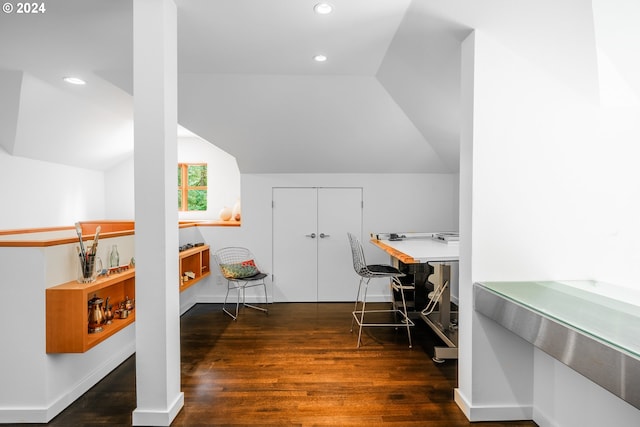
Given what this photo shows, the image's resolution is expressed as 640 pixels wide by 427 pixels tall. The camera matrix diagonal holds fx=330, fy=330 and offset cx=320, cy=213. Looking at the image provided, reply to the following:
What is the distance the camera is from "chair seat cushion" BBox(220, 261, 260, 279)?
3799mm

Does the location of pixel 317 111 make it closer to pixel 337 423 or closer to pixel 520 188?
pixel 520 188

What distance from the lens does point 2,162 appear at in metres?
3.47

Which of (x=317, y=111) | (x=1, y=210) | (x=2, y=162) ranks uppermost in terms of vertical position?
(x=317, y=111)

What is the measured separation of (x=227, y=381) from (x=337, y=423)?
89cm

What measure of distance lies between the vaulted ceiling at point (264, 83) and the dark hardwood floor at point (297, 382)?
2.06 meters

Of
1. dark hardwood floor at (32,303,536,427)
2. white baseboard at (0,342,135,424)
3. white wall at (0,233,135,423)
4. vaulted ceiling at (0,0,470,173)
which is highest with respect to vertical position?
vaulted ceiling at (0,0,470,173)

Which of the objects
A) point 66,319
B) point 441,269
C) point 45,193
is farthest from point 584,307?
point 45,193

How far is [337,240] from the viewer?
4.41 meters

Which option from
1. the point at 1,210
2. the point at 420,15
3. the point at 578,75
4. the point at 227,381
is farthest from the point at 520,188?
the point at 1,210

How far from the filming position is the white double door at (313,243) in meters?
4.38

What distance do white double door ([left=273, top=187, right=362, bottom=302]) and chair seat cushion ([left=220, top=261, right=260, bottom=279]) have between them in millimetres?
460

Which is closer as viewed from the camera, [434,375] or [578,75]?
[578,75]

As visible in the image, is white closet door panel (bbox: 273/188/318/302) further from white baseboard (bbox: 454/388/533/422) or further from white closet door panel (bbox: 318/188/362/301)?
white baseboard (bbox: 454/388/533/422)

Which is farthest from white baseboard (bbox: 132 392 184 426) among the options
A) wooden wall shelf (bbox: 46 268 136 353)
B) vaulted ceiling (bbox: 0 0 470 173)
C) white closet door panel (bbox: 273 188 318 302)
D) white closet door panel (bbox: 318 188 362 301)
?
white closet door panel (bbox: 318 188 362 301)
